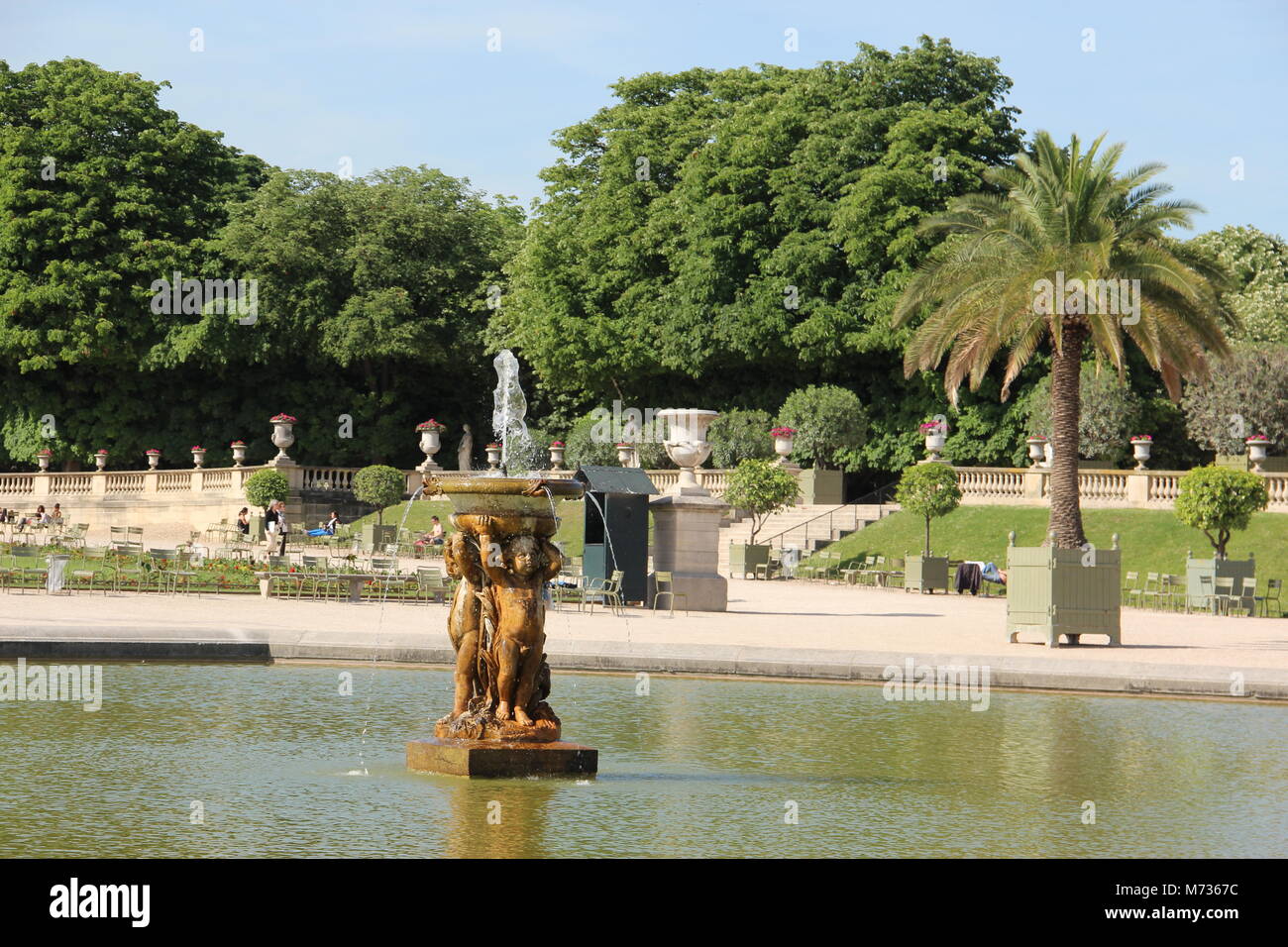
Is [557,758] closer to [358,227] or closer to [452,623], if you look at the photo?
[452,623]

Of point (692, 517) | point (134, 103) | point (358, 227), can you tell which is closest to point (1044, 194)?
point (692, 517)

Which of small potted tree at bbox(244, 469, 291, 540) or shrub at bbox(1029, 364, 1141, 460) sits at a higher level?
shrub at bbox(1029, 364, 1141, 460)

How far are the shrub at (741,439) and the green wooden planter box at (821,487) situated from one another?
257 cm

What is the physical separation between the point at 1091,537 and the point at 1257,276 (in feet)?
91.0

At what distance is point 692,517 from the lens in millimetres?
28297

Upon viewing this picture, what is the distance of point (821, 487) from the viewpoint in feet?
169

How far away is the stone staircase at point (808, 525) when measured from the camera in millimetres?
47219

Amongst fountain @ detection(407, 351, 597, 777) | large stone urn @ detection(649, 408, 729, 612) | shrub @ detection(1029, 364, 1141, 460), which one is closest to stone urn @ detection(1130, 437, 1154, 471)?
shrub @ detection(1029, 364, 1141, 460)

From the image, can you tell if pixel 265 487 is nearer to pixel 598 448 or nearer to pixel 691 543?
pixel 598 448

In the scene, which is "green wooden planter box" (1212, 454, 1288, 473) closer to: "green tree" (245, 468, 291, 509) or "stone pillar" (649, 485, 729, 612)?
"stone pillar" (649, 485, 729, 612)

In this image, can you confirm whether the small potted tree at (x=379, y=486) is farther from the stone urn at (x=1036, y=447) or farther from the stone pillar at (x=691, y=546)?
the stone pillar at (x=691, y=546)

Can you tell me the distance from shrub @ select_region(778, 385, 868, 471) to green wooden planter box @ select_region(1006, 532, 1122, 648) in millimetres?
30877

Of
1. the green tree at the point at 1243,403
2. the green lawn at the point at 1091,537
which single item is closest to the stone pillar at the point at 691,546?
the green lawn at the point at 1091,537

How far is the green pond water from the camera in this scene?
9.12 m
